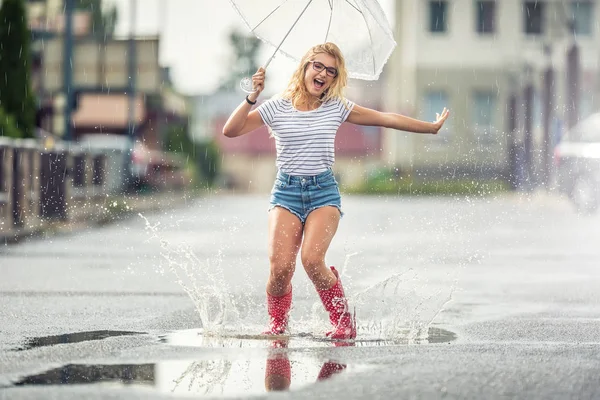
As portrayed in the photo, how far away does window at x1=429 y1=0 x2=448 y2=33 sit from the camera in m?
53.6

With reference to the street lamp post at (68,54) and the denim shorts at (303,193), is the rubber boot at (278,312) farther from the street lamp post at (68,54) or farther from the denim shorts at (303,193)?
the street lamp post at (68,54)

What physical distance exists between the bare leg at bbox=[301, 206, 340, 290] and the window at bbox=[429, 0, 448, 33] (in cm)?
4646

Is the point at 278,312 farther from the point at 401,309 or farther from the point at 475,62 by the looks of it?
the point at 475,62

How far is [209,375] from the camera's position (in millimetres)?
6207

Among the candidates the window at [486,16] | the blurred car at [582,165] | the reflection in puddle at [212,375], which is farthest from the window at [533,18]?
the reflection in puddle at [212,375]

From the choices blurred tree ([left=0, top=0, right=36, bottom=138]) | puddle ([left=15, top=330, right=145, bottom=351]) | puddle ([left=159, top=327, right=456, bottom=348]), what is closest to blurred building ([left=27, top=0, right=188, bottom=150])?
blurred tree ([left=0, top=0, right=36, bottom=138])

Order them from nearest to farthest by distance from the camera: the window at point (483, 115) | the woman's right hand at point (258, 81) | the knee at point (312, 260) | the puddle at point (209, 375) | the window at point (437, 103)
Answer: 1. the puddle at point (209, 375)
2. the woman's right hand at point (258, 81)
3. the knee at point (312, 260)
4. the window at point (437, 103)
5. the window at point (483, 115)

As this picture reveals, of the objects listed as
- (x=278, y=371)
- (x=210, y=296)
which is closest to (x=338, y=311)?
(x=278, y=371)

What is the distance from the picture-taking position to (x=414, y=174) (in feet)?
180

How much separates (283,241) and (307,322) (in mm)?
1117

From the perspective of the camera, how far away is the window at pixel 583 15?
179 feet

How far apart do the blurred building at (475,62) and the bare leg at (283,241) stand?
43.5 m

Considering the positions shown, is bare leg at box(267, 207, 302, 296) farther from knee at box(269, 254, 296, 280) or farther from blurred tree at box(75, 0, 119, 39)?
blurred tree at box(75, 0, 119, 39)

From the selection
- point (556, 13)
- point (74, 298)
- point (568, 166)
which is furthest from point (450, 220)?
point (556, 13)
